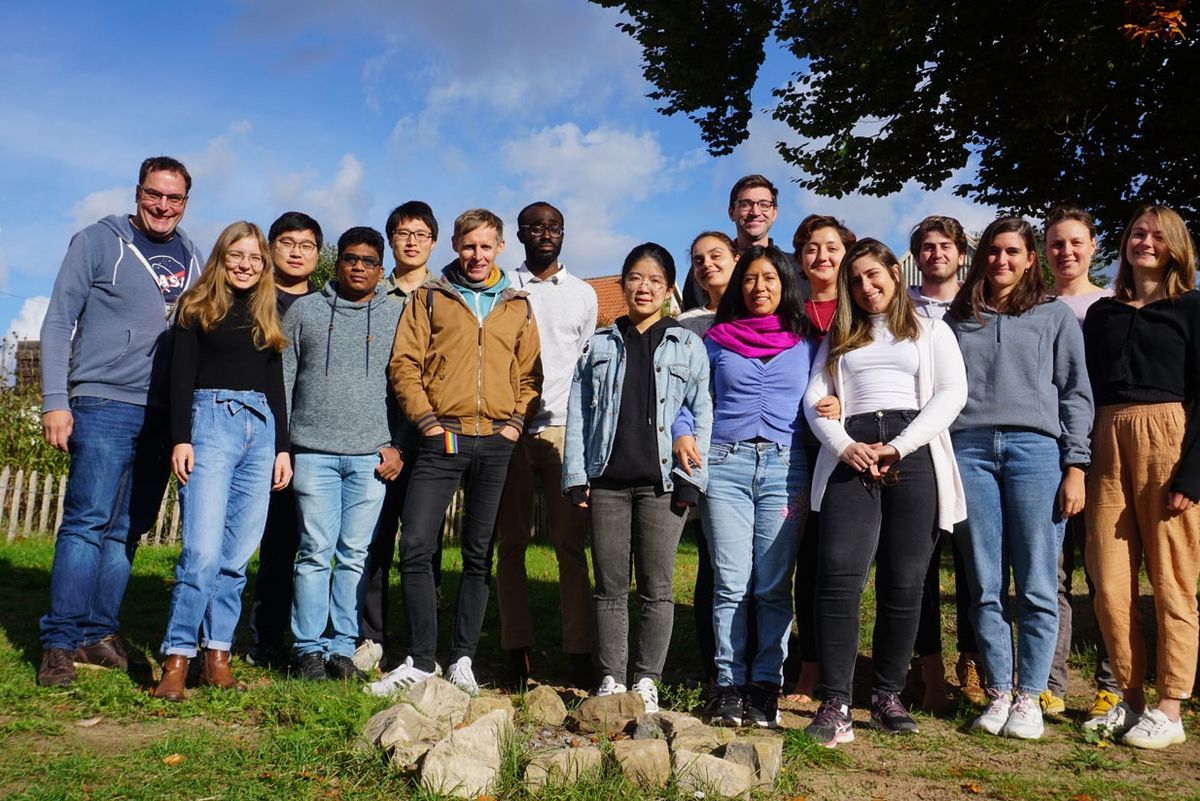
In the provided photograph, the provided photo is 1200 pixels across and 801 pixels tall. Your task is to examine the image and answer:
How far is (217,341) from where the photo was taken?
4.71 metres

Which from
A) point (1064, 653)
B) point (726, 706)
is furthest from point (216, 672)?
point (1064, 653)

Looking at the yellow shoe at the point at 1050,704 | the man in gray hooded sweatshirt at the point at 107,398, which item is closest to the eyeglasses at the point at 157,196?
the man in gray hooded sweatshirt at the point at 107,398

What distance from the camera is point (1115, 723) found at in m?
4.42

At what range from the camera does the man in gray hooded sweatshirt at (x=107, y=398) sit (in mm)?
4809

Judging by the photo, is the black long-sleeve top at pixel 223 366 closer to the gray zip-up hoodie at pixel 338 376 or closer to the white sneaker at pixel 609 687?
the gray zip-up hoodie at pixel 338 376

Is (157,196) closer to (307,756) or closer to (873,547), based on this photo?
(307,756)

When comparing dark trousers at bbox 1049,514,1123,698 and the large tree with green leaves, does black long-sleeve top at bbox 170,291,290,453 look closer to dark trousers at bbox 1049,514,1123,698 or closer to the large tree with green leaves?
dark trousers at bbox 1049,514,1123,698

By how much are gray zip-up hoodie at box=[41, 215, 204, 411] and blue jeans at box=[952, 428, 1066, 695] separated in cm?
418

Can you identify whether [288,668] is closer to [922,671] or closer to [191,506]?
[191,506]

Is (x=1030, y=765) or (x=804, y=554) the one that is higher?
(x=804, y=554)

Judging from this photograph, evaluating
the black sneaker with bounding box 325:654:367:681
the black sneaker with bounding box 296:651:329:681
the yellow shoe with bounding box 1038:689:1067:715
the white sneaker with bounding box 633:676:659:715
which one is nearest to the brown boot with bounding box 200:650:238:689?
the black sneaker with bounding box 296:651:329:681

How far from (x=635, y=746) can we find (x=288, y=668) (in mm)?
2412

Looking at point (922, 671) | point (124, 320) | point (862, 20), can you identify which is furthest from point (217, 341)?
point (862, 20)

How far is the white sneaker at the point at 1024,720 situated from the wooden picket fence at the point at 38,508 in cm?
843
